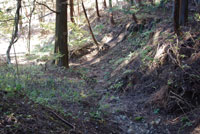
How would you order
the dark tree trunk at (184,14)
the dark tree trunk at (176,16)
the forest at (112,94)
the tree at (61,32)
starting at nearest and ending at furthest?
1. the forest at (112,94)
2. the dark tree trunk at (176,16)
3. the dark tree trunk at (184,14)
4. the tree at (61,32)

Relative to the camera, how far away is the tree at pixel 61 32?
476 inches

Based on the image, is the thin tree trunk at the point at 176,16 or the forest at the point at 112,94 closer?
the forest at the point at 112,94

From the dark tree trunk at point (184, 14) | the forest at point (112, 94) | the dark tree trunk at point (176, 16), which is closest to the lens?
the forest at point (112, 94)

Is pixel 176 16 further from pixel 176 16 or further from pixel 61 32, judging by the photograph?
→ pixel 61 32

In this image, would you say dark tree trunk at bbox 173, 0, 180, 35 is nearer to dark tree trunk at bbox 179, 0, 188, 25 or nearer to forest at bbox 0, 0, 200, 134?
forest at bbox 0, 0, 200, 134

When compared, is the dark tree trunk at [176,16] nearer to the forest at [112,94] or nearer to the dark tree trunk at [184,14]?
the forest at [112,94]

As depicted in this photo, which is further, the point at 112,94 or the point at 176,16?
the point at 176,16

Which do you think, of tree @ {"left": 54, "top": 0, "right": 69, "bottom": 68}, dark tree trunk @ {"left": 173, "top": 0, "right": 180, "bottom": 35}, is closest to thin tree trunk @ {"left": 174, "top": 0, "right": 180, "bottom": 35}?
dark tree trunk @ {"left": 173, "top": 0, "right": 180, "bottom": 35}

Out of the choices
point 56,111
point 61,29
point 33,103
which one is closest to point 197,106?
point 56,111

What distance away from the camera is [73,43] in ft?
59.9

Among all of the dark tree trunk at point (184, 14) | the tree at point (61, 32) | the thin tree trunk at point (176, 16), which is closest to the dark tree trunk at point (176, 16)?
the thin tree trunk at point (176, 16)

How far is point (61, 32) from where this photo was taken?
12297 millimetres

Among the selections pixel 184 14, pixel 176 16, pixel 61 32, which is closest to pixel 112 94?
pixel 176 16

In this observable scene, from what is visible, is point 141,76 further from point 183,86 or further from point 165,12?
point 165,12
